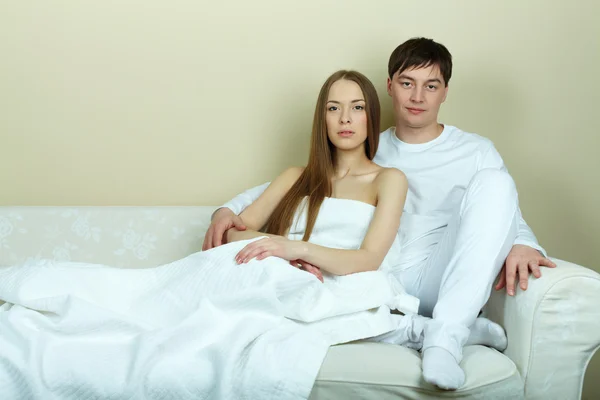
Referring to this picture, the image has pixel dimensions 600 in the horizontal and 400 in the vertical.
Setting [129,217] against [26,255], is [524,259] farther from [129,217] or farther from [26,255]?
[26,255]

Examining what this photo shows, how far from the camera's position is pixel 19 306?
5.59 feet

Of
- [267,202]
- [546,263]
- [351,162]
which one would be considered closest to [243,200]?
[267,202]

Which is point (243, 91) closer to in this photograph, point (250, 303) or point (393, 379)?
point (250, 303)

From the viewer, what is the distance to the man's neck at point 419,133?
2371mm

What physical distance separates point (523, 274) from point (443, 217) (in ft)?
1.69

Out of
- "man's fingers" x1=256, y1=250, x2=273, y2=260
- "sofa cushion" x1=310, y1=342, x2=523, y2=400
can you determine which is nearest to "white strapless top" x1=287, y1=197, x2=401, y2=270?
"man's fingers" x1=256, y1=250, x2=273, y2=260

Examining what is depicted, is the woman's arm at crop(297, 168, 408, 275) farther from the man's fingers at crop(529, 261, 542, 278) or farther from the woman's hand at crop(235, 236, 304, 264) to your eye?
the man's fingers at crop(529, 261, 542, 278)

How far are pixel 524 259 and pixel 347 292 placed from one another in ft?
1.51

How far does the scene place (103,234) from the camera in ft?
7.98

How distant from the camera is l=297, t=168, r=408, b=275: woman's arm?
1912 mm

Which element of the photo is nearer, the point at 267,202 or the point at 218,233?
the point at 218,233

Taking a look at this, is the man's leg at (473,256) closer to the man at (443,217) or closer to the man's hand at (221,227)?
the man at (443,217)

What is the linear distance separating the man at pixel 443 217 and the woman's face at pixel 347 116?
0.20 m

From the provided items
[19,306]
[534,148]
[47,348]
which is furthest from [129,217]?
[534,148]
